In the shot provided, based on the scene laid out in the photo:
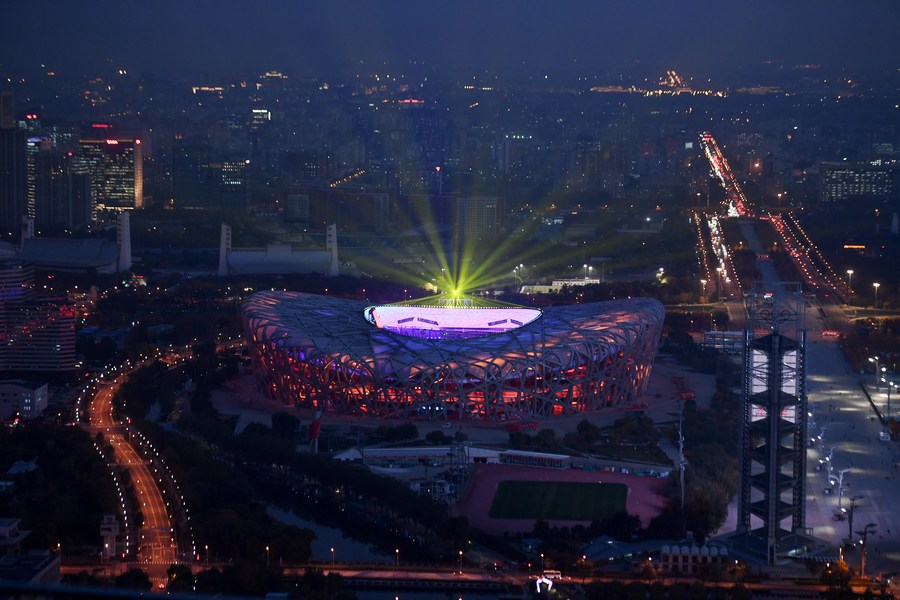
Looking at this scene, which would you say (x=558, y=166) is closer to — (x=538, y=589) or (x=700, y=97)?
(x=700, y=97)

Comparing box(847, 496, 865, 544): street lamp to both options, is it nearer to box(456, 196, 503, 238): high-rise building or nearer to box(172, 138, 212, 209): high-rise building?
box(456, 196, 503, 238): high-rise building

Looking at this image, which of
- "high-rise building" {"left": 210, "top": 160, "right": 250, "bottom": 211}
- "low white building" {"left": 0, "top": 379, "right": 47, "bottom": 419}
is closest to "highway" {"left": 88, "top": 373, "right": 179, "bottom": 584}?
"low white building" {"left": 0, "top": 379, "right": 47, "bottom": 419}

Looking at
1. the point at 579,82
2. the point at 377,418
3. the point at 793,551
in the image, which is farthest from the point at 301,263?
the point at 579,82

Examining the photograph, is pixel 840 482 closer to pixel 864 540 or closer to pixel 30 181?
pixel 864 540

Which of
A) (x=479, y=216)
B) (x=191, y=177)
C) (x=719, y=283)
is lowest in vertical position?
(x=719, y=283)

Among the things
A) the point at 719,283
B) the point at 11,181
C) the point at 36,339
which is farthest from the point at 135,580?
the point at 11,181

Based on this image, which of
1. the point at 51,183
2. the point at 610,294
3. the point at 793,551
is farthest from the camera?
the point at 51,183
